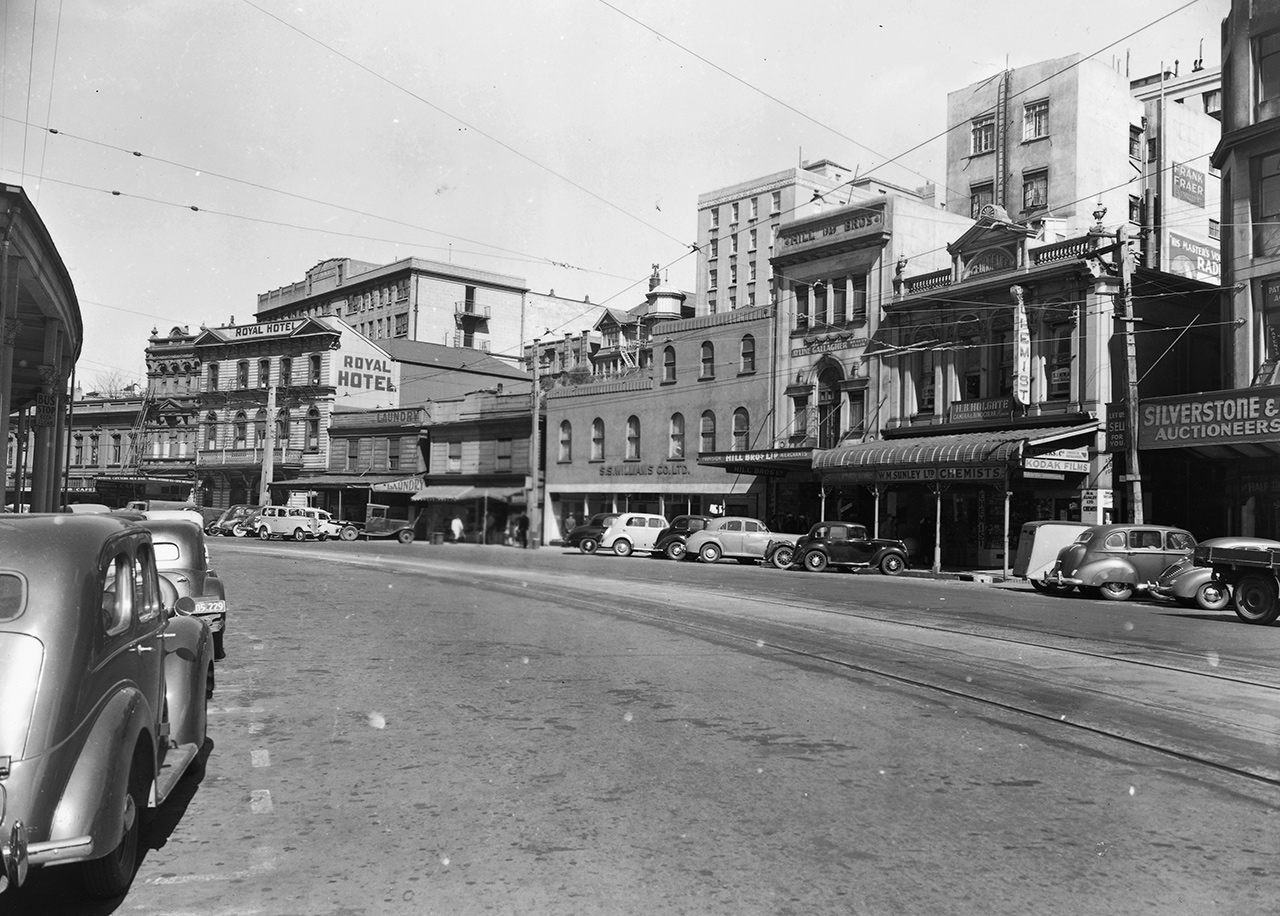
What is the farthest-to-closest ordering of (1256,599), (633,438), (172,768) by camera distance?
(633,438) → (1256,599) → (172,768)

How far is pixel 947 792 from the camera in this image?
20.2ft

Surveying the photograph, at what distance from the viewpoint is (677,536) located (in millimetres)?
36969

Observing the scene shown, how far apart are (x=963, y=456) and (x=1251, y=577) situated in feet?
43.6

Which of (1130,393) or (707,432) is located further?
(707,432)

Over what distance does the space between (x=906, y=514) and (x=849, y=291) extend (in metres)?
8.21

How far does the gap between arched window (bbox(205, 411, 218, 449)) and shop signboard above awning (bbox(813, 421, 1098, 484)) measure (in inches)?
1941

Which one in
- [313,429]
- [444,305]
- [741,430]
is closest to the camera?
[741,430]

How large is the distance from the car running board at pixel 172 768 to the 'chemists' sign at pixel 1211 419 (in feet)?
86.8

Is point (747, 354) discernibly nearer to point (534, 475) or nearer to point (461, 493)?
point (534, 475)

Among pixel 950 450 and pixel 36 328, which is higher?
pixel 36 328

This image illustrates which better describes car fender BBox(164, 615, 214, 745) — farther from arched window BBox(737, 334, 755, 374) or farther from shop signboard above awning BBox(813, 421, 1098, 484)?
arched window BBox(737, 334, 755, 374)

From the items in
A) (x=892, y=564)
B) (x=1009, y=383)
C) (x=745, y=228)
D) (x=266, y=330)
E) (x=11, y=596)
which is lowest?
(x=892, y=564)

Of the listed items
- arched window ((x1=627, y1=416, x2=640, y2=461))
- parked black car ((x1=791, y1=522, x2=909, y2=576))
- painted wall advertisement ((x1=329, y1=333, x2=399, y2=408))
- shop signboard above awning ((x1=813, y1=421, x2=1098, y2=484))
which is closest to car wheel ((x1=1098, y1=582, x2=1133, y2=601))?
shop signboard above awning ((x1=813, y1=421, x2=1098, y2=484))

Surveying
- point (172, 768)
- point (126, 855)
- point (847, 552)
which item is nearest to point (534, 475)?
point (847, 552)
